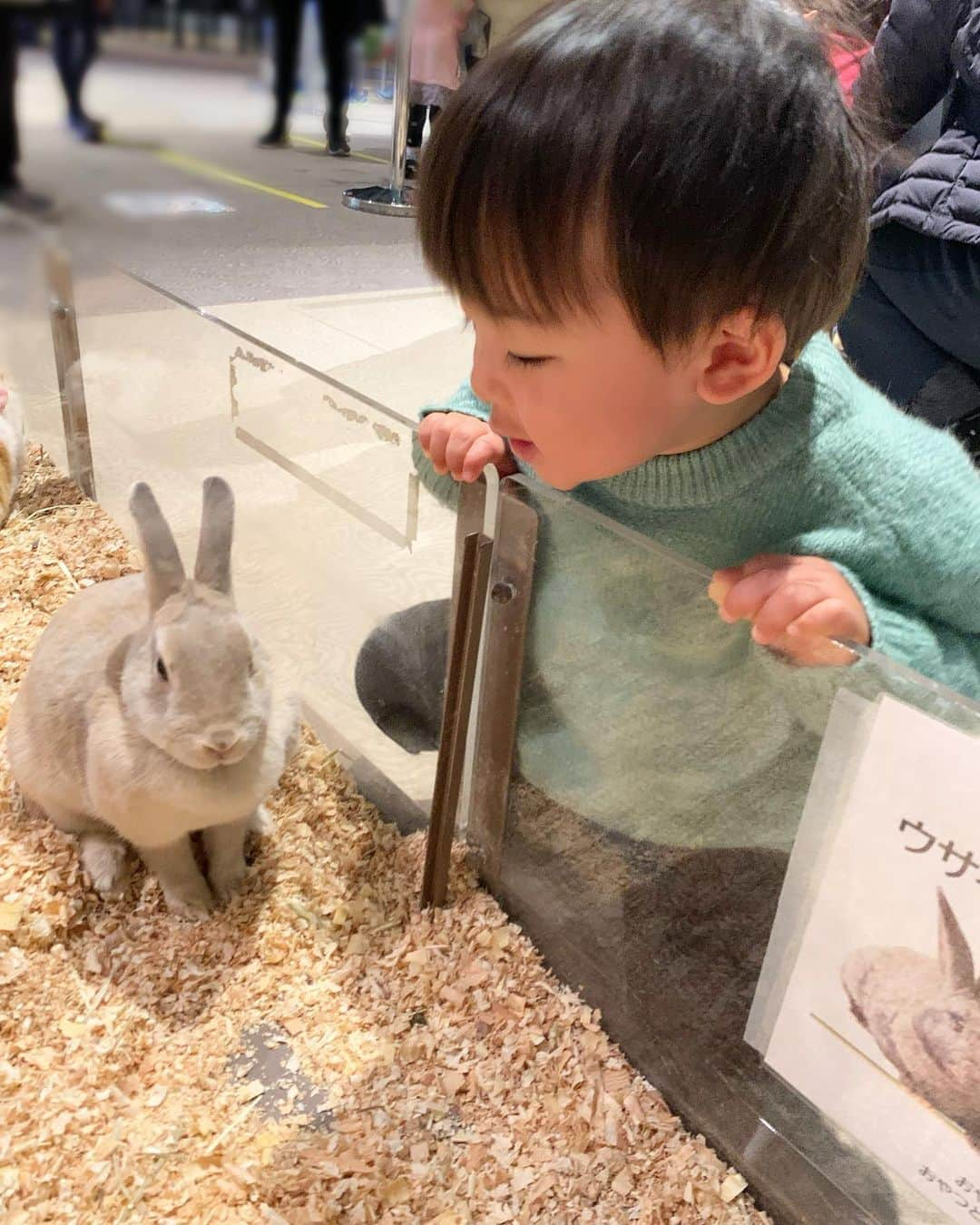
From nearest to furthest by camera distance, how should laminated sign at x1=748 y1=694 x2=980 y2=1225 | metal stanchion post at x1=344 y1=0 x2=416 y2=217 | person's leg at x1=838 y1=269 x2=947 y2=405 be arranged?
metal stanchion post at x1=344 y1=0 x2=416 y2=217 → laminated sign at x1=748 y1=694 x2=980 y2=1225 → person's leg at x1=838 y1=269 x2=947 y2=405

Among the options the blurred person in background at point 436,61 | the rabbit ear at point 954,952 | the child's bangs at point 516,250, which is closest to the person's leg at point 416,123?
the blurred person in background at point 436,61

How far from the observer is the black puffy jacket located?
100 centimetres

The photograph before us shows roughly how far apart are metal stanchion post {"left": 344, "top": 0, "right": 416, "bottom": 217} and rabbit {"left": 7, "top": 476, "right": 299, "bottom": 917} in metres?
0.31

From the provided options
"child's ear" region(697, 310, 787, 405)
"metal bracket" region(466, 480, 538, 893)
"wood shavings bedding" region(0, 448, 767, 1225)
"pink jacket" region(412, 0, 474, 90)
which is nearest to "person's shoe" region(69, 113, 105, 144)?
"pink jacket" region(412, 0, 474, 90)

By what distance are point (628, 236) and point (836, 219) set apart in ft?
0.47

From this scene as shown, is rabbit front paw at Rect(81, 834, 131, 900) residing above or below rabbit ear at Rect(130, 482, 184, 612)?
below

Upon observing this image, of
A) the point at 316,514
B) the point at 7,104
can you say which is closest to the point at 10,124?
the point at 7,104

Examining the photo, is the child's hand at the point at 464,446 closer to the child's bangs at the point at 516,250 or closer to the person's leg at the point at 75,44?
the child's bangs at the point at 516,250

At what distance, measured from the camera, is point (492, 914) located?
1004mm

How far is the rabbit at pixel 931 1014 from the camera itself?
0.59 m

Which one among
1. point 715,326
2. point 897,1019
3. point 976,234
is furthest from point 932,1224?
point 976,234

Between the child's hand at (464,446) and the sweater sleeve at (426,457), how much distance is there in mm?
11

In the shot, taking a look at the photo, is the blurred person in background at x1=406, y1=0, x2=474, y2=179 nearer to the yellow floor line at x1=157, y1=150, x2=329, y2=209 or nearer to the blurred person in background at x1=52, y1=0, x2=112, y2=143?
the yellow floor line at x1=157, y1=150, x2=329, y2=209

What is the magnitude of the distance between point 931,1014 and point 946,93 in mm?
915
